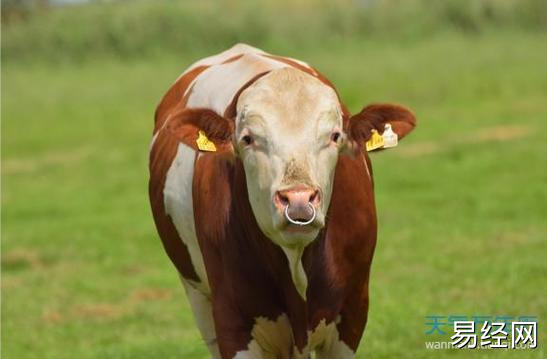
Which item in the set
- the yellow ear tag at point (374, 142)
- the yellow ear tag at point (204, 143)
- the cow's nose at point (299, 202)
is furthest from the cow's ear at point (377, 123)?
the cow's nose at point (299, 202)

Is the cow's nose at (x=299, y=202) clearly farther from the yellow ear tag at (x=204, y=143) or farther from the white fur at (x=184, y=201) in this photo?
the white fur at (x=184, y=201)

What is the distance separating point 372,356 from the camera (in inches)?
297

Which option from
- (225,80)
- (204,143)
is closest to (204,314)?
(225,80)

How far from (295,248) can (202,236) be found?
789 mm

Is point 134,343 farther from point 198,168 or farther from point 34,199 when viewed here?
point 34,199

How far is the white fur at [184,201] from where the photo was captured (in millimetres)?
6125

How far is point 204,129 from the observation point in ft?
17.2

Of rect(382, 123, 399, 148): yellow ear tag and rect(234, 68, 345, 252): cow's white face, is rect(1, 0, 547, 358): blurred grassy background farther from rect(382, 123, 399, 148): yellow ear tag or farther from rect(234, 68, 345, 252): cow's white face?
rect(234, 68, 345, 252): cow's white face

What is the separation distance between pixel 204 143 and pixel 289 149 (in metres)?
0.56

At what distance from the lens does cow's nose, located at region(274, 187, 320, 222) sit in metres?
4.56

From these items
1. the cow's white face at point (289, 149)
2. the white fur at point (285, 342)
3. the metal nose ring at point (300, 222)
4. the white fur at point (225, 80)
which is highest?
the white fur at point (225, 80)

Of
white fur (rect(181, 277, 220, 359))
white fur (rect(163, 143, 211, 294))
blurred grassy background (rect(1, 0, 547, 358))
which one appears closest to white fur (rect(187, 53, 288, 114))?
white fur (rect(163, 143, 211, 294))

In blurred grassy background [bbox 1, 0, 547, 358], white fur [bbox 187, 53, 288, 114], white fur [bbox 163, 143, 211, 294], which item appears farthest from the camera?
blurred grassy background [bbox 1, 0, 547, 358]

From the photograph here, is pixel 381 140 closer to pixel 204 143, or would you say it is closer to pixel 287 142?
pixel 287 142
